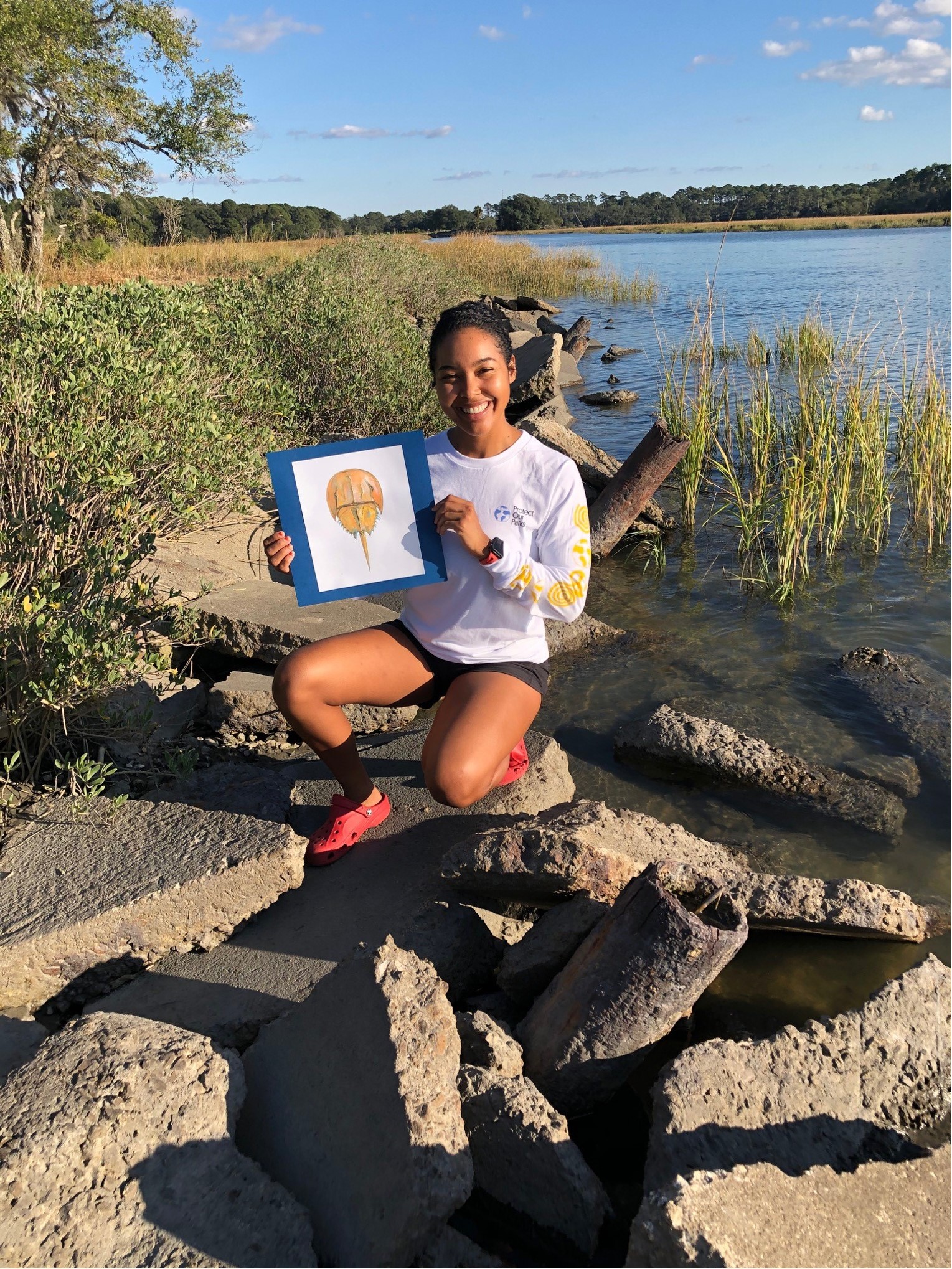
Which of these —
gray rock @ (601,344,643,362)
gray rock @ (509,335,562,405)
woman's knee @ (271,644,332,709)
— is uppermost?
gray rock @ (601,344,643,362)

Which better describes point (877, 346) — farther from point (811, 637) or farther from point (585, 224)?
point (585, 224)

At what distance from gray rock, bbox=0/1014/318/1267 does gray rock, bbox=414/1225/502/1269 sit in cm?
26

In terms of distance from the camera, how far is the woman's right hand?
3.30m

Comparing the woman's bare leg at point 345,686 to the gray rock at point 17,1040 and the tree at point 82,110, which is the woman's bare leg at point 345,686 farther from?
the tree at point 82,110

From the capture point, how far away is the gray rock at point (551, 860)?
2895mm

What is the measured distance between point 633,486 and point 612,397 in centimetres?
761

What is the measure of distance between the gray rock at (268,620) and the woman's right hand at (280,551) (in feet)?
4.22

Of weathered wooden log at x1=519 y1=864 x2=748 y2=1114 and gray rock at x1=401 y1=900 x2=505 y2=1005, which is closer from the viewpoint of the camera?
weathered wooden log at x1=519 y1=864 x2=748 y2=1114

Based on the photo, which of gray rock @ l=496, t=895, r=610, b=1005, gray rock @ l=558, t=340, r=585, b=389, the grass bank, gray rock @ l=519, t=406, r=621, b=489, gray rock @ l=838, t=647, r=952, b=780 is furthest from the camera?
the grass bank

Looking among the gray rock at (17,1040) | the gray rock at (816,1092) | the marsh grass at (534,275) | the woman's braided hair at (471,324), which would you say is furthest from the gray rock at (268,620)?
the marsh grass at (534,275)

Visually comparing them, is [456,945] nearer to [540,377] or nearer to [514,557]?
[514,557]

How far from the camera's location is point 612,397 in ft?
48.3

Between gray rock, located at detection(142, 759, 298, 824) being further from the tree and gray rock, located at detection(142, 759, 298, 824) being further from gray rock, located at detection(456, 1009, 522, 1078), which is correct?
the tree

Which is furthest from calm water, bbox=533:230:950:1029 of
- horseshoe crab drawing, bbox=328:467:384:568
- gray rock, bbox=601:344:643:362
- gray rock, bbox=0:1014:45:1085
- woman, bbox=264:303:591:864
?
gray rock, bbox=601:344:643:362
